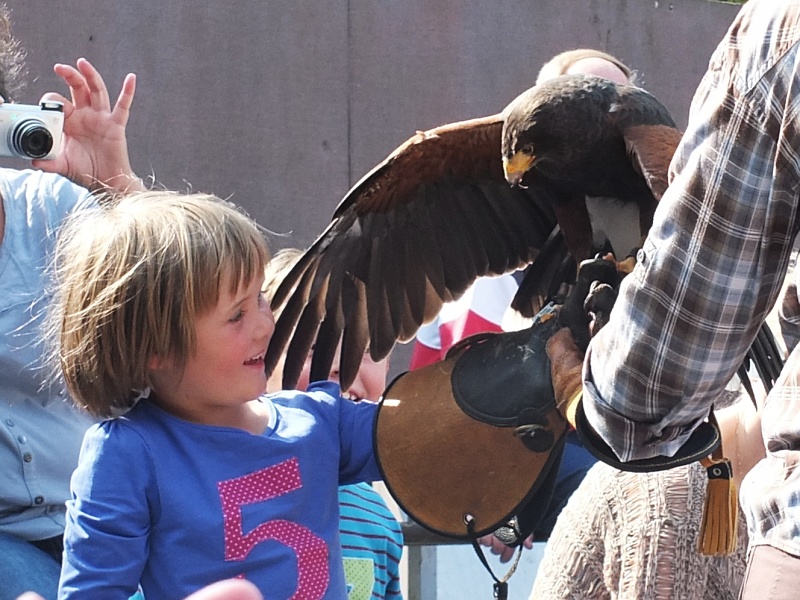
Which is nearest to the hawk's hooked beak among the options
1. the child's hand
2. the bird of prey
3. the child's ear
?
the bird of prey

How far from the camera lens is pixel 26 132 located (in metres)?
2.29

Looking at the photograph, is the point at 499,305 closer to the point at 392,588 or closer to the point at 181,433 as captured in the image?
the point at 392,588

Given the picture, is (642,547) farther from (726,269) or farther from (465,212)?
(465,212)

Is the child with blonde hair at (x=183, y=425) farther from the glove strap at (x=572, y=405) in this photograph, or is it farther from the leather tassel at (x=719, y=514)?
the leather tassel at (x=719, y=514)

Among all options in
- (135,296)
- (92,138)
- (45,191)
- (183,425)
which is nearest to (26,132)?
(45,191)

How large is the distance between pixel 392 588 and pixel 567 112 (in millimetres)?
1540

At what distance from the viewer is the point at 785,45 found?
118 cm

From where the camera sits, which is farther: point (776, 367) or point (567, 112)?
point (567, 112)

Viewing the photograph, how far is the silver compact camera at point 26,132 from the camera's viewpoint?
7.51ft

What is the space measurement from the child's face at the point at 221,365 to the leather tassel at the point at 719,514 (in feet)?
2.43

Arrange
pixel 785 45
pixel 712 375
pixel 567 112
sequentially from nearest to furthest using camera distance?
pixel 785 45, pixel 712 375, pixel 567 112

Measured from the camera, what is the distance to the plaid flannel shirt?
1214 mm

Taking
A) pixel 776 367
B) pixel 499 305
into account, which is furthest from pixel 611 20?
pixel 776 367

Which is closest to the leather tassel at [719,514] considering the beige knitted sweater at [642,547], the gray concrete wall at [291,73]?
the beige knitted sweater at [642,547]
